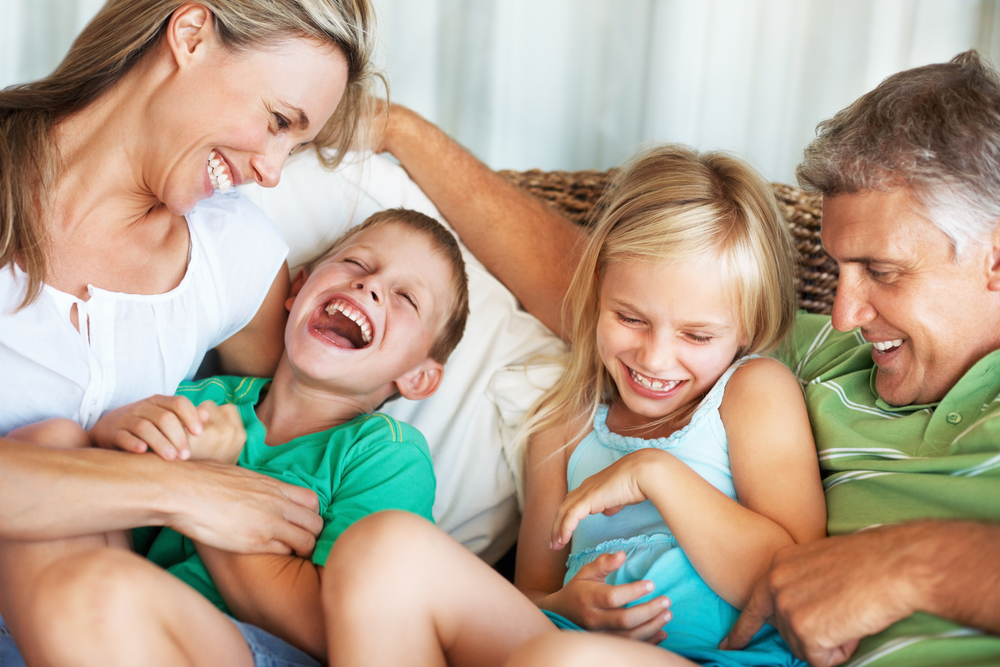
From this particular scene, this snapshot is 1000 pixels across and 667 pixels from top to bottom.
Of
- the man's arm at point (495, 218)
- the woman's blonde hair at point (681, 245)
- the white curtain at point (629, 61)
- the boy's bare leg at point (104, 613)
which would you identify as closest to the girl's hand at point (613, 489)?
the woman's blonde hair at point (681, 245)

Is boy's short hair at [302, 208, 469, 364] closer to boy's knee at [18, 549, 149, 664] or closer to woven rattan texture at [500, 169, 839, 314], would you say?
woven rattan texture at [500, 169, 839, 314]

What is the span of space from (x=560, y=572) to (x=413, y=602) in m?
0.54

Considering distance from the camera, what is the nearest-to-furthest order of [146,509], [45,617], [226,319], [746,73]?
[45,617] < [146,509] < [226,319] < [746,73]

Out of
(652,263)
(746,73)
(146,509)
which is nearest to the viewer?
(146,509)

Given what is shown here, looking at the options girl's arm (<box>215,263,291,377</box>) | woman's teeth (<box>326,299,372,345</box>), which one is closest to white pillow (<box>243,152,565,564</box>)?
girl's arm (<box>215,263,291,377</box>)

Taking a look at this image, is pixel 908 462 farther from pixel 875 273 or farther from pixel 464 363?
pixel 464 363

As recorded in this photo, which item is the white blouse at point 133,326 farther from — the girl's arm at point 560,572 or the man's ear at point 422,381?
the girl's arm at point 560,572

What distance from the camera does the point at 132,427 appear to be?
43.8 inches

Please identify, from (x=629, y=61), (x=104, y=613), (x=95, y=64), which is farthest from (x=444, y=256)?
(x=629, y=61)

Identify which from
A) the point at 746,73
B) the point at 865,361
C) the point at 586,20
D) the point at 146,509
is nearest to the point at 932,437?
the point at 865,361

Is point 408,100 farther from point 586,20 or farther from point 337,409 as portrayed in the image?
point 337,409

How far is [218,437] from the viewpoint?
3.90 feet

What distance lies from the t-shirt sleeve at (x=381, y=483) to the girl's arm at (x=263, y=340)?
1.27 ft

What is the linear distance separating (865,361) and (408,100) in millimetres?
1480
